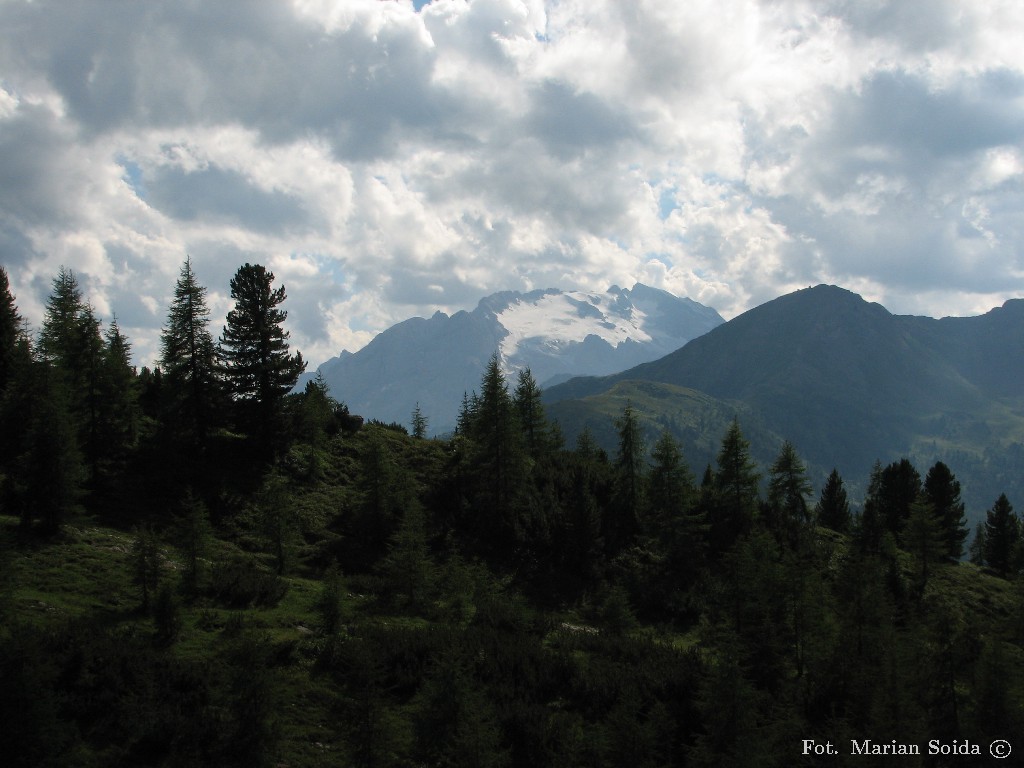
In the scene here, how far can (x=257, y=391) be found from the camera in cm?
4872

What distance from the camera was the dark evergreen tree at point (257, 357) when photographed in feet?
158

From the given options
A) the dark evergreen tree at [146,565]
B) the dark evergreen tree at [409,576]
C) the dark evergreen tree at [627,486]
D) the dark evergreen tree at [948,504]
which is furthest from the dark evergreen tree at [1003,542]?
the dark evergreen tree at [146,565]

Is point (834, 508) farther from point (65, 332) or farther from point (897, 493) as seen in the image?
point (65, 332)

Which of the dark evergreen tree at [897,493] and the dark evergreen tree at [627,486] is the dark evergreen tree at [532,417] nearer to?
the dark evergreen tree at [627,486]

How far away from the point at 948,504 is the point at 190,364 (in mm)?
82854

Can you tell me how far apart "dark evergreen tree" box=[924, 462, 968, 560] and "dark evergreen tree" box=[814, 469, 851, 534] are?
9.23 metres

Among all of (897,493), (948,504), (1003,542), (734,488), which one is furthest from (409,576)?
(1003,542)

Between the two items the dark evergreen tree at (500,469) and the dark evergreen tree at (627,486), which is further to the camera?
the dark evergreen tree at (627,486)

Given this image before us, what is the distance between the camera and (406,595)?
3594 cm

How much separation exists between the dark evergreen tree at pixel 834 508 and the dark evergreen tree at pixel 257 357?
215ft

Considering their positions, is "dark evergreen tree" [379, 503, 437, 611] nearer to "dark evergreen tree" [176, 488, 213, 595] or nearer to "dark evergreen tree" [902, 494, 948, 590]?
"dark evergreen tree" [176, 488, 213, 595]

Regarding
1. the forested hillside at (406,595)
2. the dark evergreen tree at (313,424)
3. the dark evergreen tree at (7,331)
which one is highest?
the dark evergreen tree at (7,331)

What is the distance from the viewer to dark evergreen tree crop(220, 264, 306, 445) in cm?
4816

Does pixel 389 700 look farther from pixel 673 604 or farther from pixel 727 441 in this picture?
pixel 727 441
